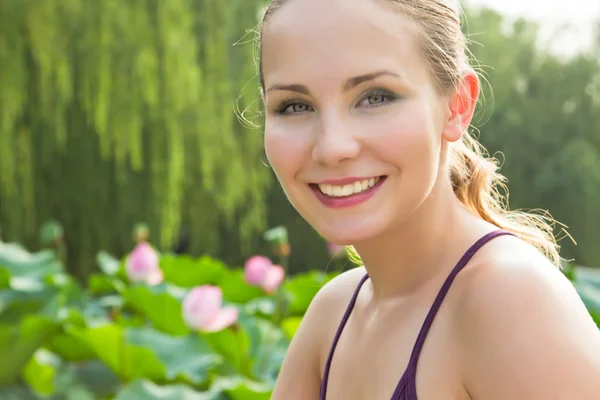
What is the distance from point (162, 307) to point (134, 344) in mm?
422

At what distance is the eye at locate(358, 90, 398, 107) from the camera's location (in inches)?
34.7

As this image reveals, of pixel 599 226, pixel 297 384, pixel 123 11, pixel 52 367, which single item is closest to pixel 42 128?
pixel 123 11

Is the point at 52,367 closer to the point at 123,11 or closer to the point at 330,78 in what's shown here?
the point at 330,78

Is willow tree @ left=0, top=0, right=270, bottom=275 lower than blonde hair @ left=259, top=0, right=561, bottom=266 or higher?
lower

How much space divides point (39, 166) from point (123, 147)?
68 cm

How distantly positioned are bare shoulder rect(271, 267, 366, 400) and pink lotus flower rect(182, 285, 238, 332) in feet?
4.23

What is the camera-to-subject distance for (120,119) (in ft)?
18.6

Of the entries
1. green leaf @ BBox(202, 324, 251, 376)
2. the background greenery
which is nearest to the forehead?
green leaf @ BBox(202, 324, 251, 376)

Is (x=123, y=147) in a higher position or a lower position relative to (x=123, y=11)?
lower

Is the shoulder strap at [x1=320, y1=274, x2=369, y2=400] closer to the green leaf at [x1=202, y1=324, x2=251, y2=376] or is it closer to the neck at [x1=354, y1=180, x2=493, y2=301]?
the neck at [x1=354, y1=180, x2=493, y2=301]

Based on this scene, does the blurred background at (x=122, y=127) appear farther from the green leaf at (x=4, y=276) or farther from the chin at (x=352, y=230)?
the chin at (x=352, y=230)

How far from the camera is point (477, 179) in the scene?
106 centimetres

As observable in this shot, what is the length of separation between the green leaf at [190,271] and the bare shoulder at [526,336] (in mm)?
2968

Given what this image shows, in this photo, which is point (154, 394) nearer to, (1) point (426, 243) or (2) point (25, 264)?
(1) point (426, 243)
